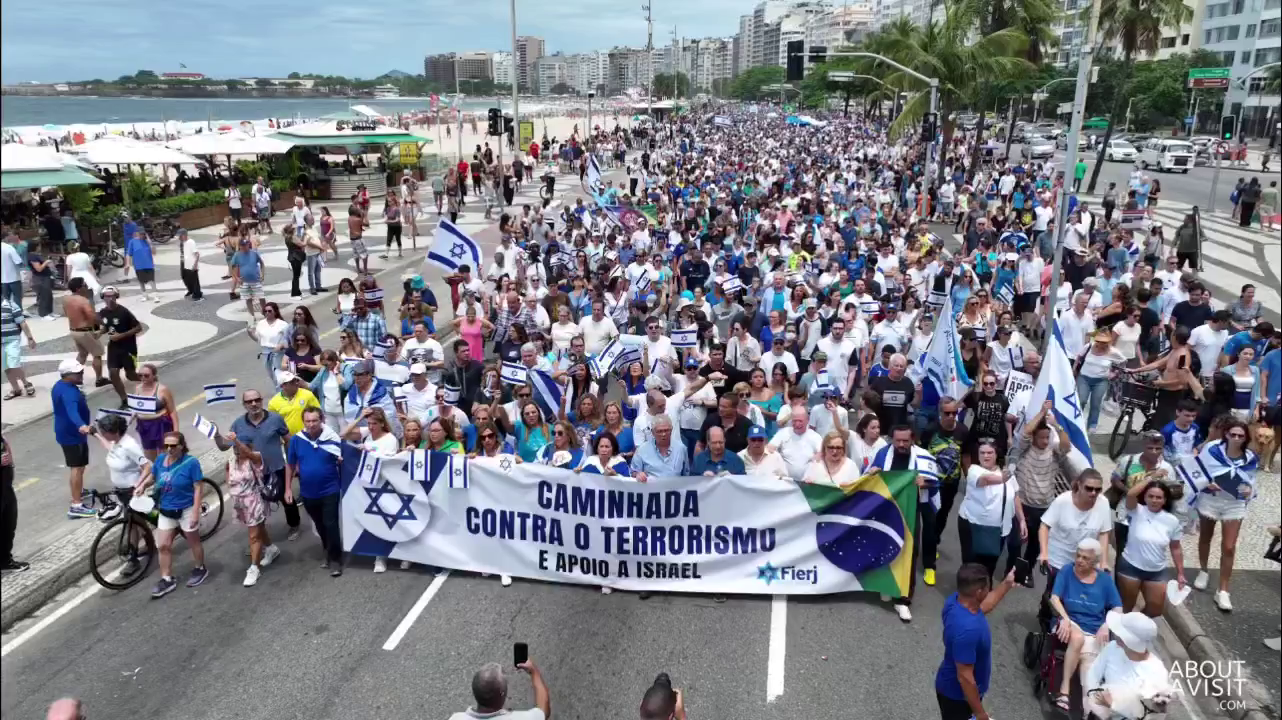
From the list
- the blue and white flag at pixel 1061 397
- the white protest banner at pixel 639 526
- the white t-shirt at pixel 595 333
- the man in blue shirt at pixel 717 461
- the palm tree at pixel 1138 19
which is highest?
the palm tree at pixel 1138 19

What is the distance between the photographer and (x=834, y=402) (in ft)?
28.6

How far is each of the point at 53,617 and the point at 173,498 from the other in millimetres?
1357

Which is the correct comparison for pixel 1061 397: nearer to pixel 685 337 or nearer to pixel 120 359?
pixel 685 337

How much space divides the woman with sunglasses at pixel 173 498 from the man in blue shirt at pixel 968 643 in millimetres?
6111

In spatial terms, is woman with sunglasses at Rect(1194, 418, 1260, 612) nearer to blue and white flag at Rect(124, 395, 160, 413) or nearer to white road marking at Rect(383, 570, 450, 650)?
white road marking at Rect(383, 570, 450, 650)

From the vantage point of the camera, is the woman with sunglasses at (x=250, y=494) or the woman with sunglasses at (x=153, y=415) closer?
the woman with sunglasses at (x=250, y=494)

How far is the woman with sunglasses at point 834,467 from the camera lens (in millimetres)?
7664

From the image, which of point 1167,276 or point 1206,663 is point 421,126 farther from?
point 1206,663

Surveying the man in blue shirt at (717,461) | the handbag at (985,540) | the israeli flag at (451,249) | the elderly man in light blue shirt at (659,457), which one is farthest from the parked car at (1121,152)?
the elderly man in light blue shirt at (659,457)

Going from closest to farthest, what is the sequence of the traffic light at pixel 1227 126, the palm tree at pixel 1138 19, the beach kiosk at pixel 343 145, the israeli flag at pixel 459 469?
the israeli flag at pixel 459 469
the traffic light at pixel 1227 126
the beach kiosk at pixel 343 145
the palm tree at pixel 1138 19

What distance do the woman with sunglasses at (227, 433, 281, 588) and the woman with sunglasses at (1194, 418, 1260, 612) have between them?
7967mm

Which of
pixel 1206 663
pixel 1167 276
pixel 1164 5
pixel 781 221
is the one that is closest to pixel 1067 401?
pixel 1206 663

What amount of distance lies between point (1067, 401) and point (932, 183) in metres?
28.3

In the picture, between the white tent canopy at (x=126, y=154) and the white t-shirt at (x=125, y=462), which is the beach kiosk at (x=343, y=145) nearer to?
the white tent canopy at (x=126, y=154)
